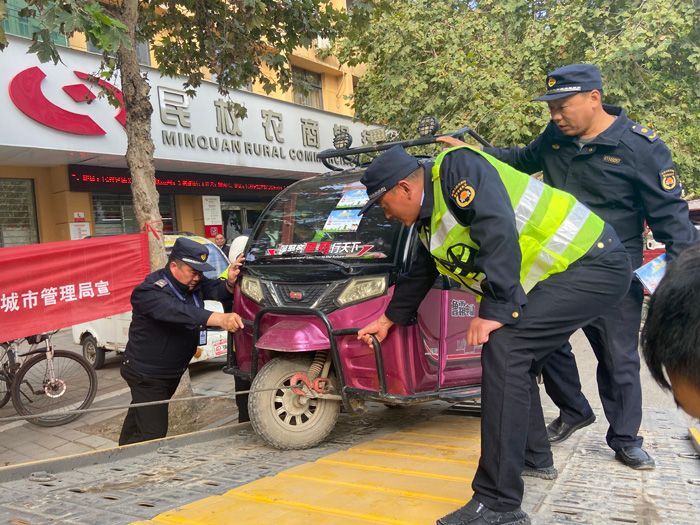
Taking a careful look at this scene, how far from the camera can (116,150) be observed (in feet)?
34.7

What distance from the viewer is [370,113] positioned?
13.0m

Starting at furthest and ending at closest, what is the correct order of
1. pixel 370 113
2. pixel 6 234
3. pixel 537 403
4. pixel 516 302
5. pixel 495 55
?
1. pixel 370 113
2. pixel 495 55
3. pixel 6 234
4. pixel 537 403
5. pixel 516 302

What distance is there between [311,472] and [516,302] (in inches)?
58.7

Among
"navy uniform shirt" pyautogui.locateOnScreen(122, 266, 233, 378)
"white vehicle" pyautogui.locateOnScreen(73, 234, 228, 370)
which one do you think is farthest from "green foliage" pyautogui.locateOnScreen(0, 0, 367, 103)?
"navy uniform shirt" pyautogui.locateOnScreen(122, 266, 233, 378)

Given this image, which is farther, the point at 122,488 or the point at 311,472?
the point at 311,472

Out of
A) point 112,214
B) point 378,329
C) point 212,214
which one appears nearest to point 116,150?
point 112,214

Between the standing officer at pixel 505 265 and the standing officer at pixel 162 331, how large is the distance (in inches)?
75.6

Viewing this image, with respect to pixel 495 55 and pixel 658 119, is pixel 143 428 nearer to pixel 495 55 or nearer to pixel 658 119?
pixel 495 55

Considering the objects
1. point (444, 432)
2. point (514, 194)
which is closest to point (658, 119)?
point (444, 432)

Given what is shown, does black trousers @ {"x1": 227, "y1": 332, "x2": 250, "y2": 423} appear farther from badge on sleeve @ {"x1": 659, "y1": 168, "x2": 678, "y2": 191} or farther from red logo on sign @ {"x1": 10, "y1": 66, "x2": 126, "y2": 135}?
red logo on sign @ {"x1": 10, "y1": 66, "x2": 126, "y2": 135}

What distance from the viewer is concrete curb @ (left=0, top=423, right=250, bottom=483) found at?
2.85 meters

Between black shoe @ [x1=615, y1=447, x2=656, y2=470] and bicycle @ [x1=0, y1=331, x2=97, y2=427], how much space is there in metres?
4.96

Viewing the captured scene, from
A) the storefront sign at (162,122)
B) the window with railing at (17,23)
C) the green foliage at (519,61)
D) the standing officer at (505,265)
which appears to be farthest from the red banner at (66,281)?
the green foliage at (519,61)

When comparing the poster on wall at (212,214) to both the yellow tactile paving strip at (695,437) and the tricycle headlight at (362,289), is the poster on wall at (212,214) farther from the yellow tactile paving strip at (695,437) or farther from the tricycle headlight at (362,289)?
the yellow tactile paving strip at (695,437)
